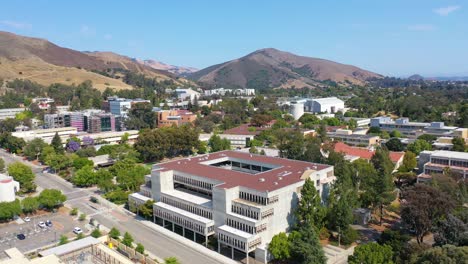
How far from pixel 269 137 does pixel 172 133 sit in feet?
64.5

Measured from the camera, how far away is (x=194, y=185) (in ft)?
131

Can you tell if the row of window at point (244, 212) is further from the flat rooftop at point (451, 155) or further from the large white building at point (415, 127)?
the large white building at point (415, 127)

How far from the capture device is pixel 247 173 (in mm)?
41969

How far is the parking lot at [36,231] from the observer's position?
35.4m

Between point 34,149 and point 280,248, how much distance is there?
180ft

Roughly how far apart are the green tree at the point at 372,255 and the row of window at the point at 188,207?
1343 centimetres

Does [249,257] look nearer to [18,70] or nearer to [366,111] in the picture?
[366,111]

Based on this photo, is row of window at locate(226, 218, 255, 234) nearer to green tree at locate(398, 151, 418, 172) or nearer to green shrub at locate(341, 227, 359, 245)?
green shrub at locate(341, 227, 359, 245)

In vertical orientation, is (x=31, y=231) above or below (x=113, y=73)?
below

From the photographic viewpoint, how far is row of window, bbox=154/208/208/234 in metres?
34.9

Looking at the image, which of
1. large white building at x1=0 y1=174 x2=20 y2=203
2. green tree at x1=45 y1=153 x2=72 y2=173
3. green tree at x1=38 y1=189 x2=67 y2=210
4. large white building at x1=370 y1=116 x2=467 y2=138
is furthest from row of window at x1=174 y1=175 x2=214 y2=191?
large white building at x1=370 y1=116 x2=467 y2=138

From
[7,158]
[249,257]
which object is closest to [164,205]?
[249,257]

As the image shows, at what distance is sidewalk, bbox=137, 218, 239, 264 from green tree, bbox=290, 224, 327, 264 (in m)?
5.10

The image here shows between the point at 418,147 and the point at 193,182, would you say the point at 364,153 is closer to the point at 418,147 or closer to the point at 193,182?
the point at 418,147
